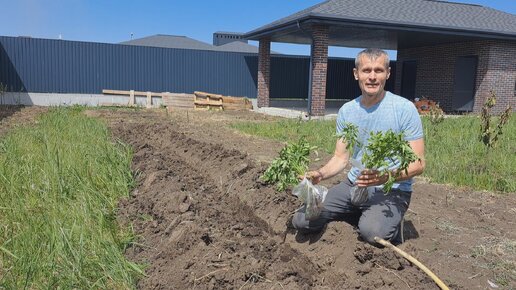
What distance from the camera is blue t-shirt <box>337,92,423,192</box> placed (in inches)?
129

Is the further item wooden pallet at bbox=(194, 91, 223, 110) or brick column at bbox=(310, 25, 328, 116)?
wooden pallet at bbox=(194, 91, 223, 110)

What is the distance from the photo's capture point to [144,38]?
116ft

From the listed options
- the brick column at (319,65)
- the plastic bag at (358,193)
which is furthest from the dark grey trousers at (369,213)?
the brick column at (319,65)

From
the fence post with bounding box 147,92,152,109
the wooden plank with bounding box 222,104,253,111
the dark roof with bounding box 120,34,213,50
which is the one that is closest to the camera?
the wooden plank with bounding box 222,104,253,111

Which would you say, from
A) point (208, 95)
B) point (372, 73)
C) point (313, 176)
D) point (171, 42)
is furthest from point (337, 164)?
point (171, 42)

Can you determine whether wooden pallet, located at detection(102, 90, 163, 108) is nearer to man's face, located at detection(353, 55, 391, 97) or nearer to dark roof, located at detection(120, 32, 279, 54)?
dark roof, located at detection(120, 32, 279, 54)

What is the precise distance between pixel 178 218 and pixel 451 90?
54.7 feet

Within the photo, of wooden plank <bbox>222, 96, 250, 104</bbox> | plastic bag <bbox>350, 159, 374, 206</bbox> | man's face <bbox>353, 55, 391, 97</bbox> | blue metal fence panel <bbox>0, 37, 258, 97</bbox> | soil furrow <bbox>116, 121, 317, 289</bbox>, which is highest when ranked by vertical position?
blue metal fence panel <bbox>0, 37, 258, 97</bbox>

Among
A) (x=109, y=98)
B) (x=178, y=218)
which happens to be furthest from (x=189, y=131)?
(x=109, y=98)

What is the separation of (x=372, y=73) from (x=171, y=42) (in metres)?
33.1

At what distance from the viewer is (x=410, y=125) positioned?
3.26 m

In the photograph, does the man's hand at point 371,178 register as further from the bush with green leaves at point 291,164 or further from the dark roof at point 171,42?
the dark roof at point 171,42

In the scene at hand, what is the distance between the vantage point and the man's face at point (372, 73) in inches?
127

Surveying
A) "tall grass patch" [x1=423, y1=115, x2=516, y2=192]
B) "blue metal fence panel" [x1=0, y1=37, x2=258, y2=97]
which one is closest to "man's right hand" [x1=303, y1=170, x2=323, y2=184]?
"tall grass patch" [x1=423, y1=115, x2=516, y2=192]
